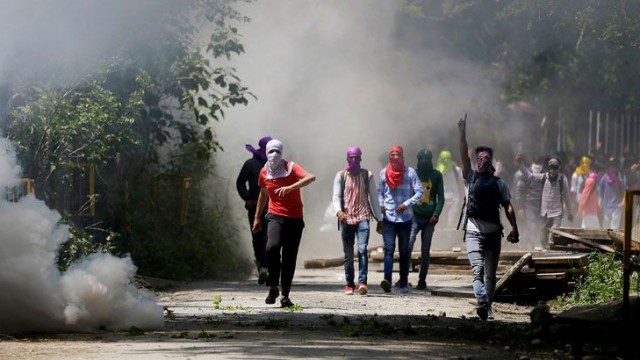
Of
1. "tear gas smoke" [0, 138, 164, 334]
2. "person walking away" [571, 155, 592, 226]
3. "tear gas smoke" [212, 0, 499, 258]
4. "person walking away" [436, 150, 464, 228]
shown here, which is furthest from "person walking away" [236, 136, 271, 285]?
"person walking away" [571, 155, 592, 226]

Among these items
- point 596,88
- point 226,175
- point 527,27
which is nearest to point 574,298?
point 226,175

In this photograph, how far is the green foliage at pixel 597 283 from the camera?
1578 centimetres

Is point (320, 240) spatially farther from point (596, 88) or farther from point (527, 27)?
point (596, 88)

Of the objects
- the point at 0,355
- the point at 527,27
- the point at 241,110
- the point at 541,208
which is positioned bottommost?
the point at 0,355

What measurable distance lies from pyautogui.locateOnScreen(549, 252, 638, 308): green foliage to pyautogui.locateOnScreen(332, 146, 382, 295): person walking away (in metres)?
2.26

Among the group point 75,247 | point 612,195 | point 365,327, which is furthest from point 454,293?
point 612,195

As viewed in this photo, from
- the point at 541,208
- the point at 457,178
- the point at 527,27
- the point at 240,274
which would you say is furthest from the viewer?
the point at 527,27

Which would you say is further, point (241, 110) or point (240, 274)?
point (241, 110)

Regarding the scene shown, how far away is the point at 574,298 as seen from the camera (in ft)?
54.0

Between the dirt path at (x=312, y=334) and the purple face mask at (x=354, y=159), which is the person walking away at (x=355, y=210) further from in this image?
the dirt path at (x=312, y=334)

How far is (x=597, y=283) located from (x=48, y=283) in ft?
Answer: 21.8

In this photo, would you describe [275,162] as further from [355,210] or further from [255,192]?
[255,192]

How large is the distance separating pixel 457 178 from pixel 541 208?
444 cm

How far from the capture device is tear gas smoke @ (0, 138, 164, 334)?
11.8 m
